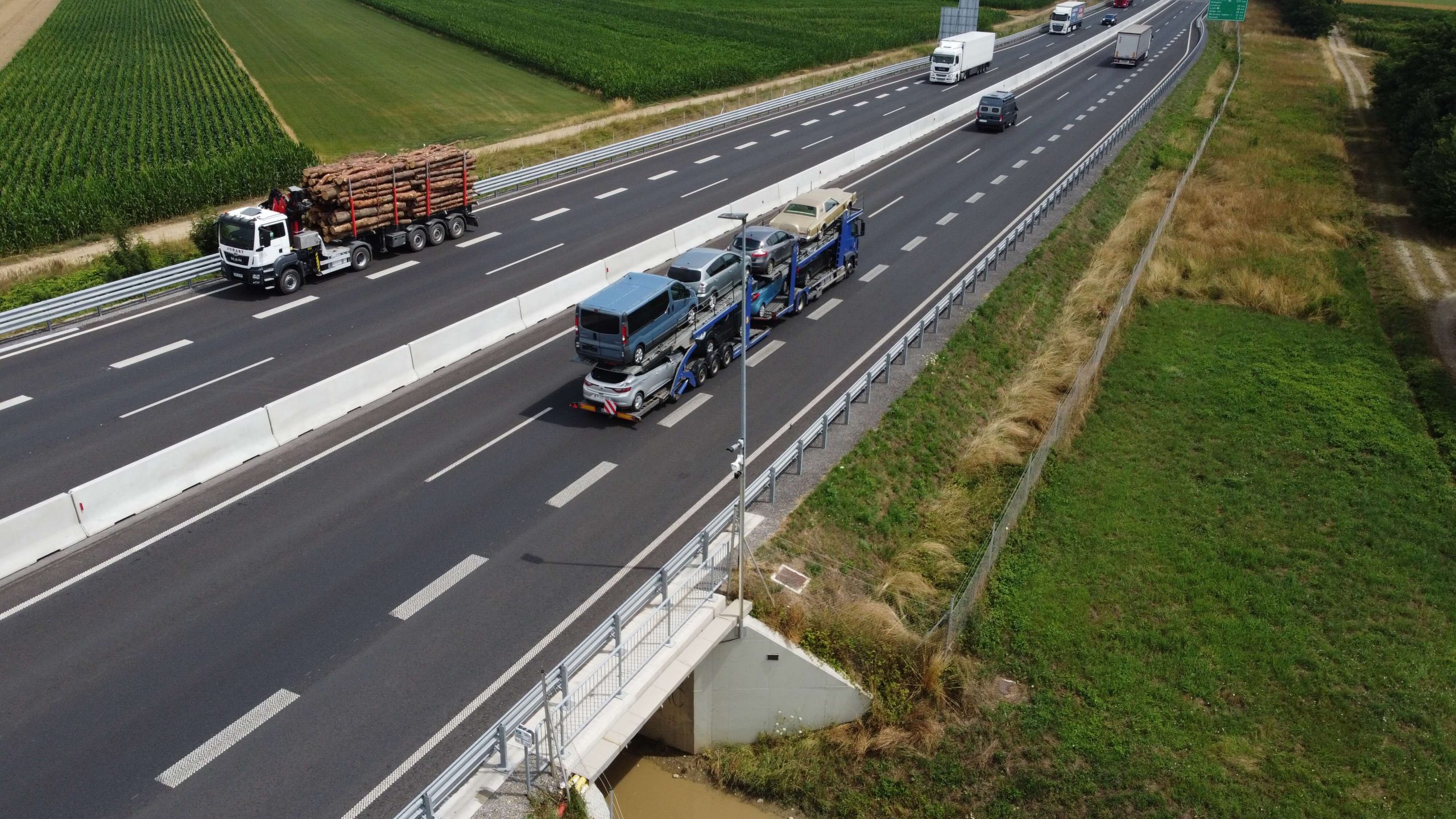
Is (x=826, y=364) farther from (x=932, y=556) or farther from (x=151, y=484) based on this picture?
(x=151, y=484)

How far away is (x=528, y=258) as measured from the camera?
113 feet

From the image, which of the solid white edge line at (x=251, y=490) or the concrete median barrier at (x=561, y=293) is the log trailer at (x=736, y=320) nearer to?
the solid white edge line at (x=251, y=490)

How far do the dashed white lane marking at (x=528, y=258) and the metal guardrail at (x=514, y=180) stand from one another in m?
7.37

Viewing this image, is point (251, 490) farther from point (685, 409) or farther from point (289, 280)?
point (289, 280)

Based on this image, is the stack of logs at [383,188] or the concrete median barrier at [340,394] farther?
the stack of logs at [383,188]

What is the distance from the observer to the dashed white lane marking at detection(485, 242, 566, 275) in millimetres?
33281

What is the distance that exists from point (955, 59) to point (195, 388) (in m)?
60.4

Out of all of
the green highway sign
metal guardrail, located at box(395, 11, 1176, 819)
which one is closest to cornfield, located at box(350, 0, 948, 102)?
the green highway sign

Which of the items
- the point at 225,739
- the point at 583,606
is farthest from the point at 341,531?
the point at 225,739

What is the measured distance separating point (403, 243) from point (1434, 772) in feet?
105

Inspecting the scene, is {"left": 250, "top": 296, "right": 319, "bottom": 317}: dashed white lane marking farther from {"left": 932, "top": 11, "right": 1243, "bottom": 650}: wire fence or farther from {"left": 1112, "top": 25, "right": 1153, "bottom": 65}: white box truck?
{"left": 1112, "top": 25, "right": 1153, "bottom": 65}: white box truck

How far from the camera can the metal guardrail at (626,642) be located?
41.6 ft

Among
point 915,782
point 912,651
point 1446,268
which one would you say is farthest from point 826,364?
point 1446,268

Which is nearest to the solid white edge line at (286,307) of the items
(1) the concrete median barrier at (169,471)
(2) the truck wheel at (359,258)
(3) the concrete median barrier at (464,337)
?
(2) the truck wheel at (359,258)
